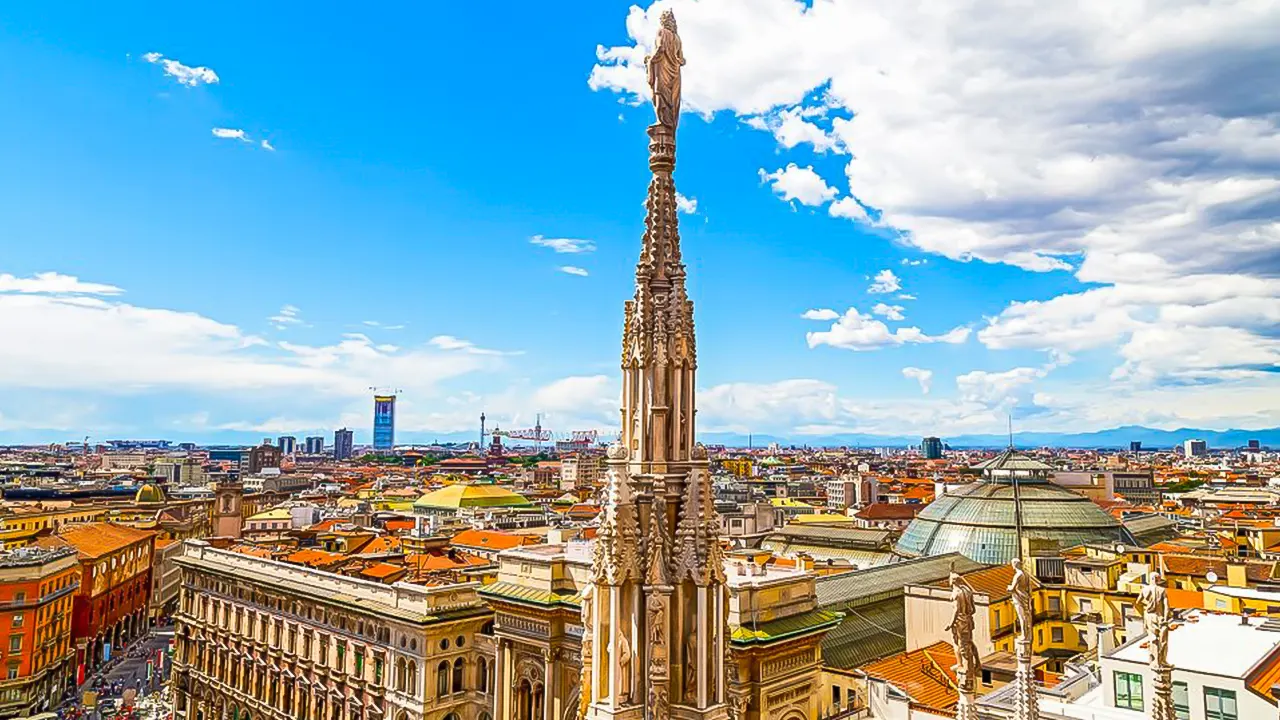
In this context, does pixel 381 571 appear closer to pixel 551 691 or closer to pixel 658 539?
pixel 551 691

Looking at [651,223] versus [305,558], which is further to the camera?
[305,558]

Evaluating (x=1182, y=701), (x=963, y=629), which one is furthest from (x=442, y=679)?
(x=963, y=629)

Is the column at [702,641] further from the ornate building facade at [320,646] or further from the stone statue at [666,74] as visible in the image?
the ornate building facade at [320,646]

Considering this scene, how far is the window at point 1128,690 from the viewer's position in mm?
25906

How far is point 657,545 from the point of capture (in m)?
10.5

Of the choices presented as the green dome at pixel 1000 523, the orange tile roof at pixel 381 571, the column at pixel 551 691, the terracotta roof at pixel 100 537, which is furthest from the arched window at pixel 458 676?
the terracotta roof at pixel 100 537

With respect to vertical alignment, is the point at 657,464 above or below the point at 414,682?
above

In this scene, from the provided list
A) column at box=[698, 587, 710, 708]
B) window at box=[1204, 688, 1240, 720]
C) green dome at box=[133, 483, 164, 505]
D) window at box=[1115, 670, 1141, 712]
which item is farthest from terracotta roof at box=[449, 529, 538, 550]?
green dome at box=[133, 483, 164, 505]

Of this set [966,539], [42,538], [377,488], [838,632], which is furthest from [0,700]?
[377,488]

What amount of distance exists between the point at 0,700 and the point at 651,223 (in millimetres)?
72258

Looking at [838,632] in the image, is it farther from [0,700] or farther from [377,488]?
[377,488]

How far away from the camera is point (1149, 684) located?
83.0 feet

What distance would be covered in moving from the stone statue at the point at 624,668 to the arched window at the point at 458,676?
37.3m

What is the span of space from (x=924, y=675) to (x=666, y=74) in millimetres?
30236
